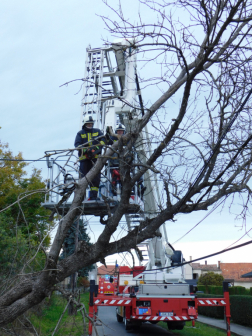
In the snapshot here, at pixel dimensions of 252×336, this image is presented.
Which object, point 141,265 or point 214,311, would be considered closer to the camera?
point 141,265

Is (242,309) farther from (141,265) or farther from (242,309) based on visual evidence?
(141,265)

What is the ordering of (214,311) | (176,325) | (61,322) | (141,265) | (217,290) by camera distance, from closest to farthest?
(61,322)
(141,265)
(176,325)
(214,311)
(217,290)

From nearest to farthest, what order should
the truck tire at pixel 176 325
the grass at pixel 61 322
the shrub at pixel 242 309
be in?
the grass at pixel 61 322 < the truck tire at pixel 176 325 < the shrub at pixel 242 309

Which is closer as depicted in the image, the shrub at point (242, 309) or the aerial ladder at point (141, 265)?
the aerial ladder at point (141, 265)

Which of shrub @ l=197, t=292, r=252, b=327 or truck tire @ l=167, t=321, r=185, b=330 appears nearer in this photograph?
truck tire @ l=167, t=321, r=185, b=330

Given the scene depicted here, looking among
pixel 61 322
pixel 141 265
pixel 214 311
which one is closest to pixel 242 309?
pixel 214 311

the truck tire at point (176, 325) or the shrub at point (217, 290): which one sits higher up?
the shrub at point (217, 290)

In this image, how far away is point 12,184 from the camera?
20781 mm

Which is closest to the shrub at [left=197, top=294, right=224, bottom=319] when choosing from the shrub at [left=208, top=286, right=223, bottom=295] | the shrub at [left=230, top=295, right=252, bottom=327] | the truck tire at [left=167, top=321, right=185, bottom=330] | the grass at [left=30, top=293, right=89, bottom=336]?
the shrub at [left=230, top=295, right=252, bottom=327]

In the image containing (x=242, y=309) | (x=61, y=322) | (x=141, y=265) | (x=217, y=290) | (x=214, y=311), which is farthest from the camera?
(x=217, y=290)

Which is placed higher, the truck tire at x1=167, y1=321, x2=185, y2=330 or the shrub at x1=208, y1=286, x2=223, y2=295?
the shrub at x1=208, y1=286, x2=223, y2=295

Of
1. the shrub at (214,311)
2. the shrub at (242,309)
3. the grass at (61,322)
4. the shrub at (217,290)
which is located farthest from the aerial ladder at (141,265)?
the shrub at (217,290)

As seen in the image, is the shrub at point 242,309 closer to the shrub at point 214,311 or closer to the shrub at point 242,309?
the shrub at point 242,309

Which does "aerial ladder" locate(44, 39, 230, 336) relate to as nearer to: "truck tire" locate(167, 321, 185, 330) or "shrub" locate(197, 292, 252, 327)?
"truck tire" locate(167, 321, 185, 330)
